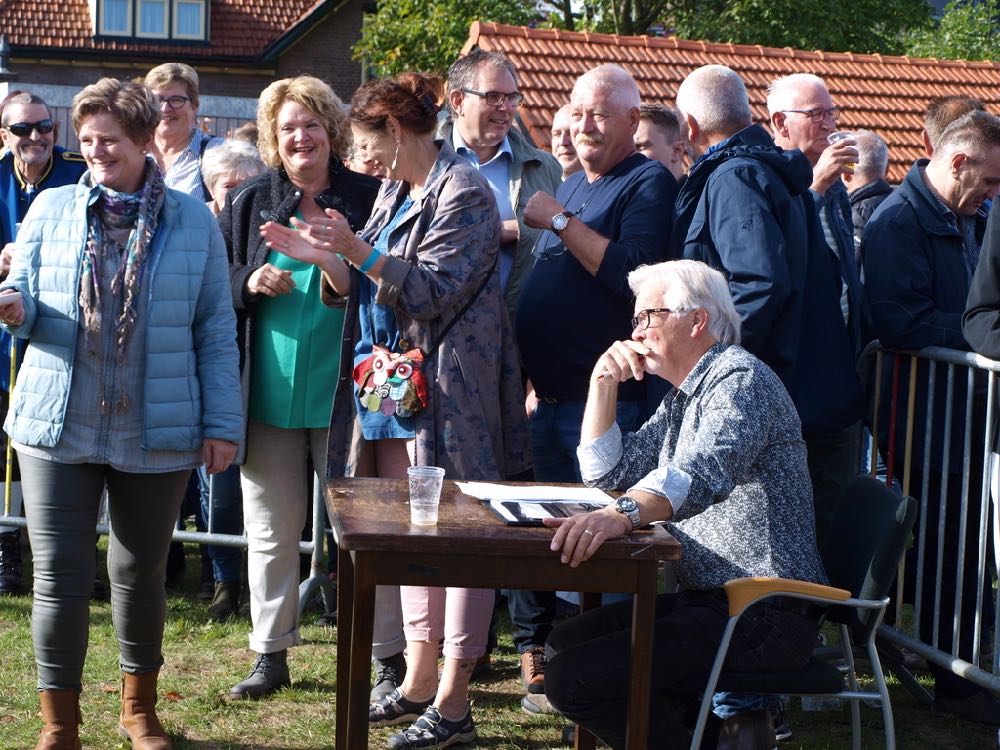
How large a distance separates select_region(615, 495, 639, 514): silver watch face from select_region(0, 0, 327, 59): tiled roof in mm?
30131

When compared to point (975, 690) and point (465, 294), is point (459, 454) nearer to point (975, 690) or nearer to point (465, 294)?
point (465, 294)

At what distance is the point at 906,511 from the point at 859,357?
168cm

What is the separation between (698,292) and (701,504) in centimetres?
63

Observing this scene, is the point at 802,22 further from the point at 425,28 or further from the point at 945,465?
the point at 945,465

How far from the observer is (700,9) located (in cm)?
2516

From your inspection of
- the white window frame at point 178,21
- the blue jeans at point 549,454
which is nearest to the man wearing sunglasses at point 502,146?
the blue jeans at point 549,454

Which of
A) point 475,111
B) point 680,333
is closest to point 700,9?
point 475,111

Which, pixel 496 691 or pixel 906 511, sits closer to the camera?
pixel 906 511

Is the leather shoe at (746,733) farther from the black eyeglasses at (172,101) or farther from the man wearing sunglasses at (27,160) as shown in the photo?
the black eyeglasses at (172,101)

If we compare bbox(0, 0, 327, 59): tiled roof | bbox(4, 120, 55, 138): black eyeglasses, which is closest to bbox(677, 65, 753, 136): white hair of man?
bbox(4, 120, 55, 138): black eyeglasses

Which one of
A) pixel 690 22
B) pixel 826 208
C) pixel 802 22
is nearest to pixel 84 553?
pixel 826 208

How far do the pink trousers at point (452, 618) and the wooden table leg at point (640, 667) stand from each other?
3.71 feet

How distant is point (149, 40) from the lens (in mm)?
31734

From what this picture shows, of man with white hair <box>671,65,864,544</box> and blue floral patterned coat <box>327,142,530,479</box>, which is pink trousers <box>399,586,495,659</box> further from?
man with white hair <box>671,65,864,544</box>
